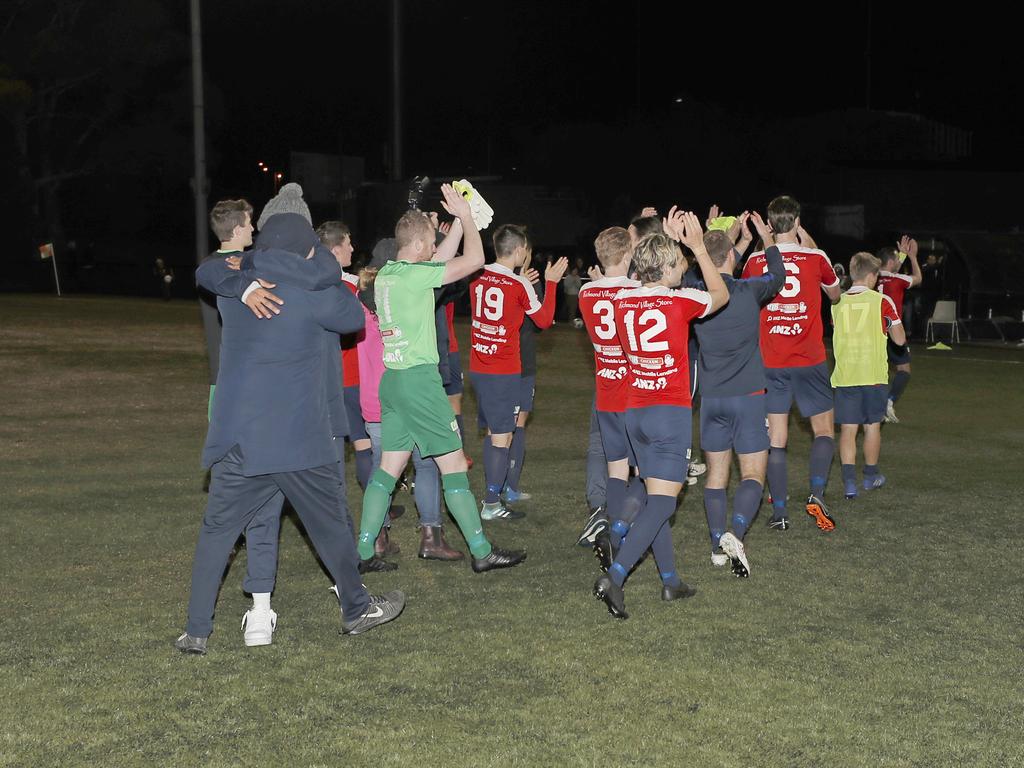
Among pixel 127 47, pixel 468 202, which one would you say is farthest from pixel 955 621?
pixel 127 47

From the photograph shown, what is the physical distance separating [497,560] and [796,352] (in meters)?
2.79

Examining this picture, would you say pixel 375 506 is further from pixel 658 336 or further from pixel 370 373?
pixel 658 336

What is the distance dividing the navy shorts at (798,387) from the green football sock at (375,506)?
3.04 m

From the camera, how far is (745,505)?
721cm

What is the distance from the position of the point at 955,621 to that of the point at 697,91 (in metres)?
36.0

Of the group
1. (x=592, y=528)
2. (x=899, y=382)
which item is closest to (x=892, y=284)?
(x=899, y=382)

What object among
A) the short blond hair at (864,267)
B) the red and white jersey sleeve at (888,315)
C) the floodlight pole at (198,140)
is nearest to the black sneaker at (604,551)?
the short blond hair at (864,267)

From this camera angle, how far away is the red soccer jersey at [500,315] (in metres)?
8.12

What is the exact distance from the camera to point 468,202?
6.45 m

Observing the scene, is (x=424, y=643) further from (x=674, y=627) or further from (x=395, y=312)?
(x=395, y=312)

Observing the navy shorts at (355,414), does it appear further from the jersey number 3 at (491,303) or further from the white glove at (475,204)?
the white glove at (475,204)

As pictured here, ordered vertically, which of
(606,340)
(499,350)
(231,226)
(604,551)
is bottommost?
(604,551)

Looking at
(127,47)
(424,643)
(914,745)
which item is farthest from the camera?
(127,47)

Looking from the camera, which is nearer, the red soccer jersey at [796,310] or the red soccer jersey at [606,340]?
the red soccer jersey at [606,340]
